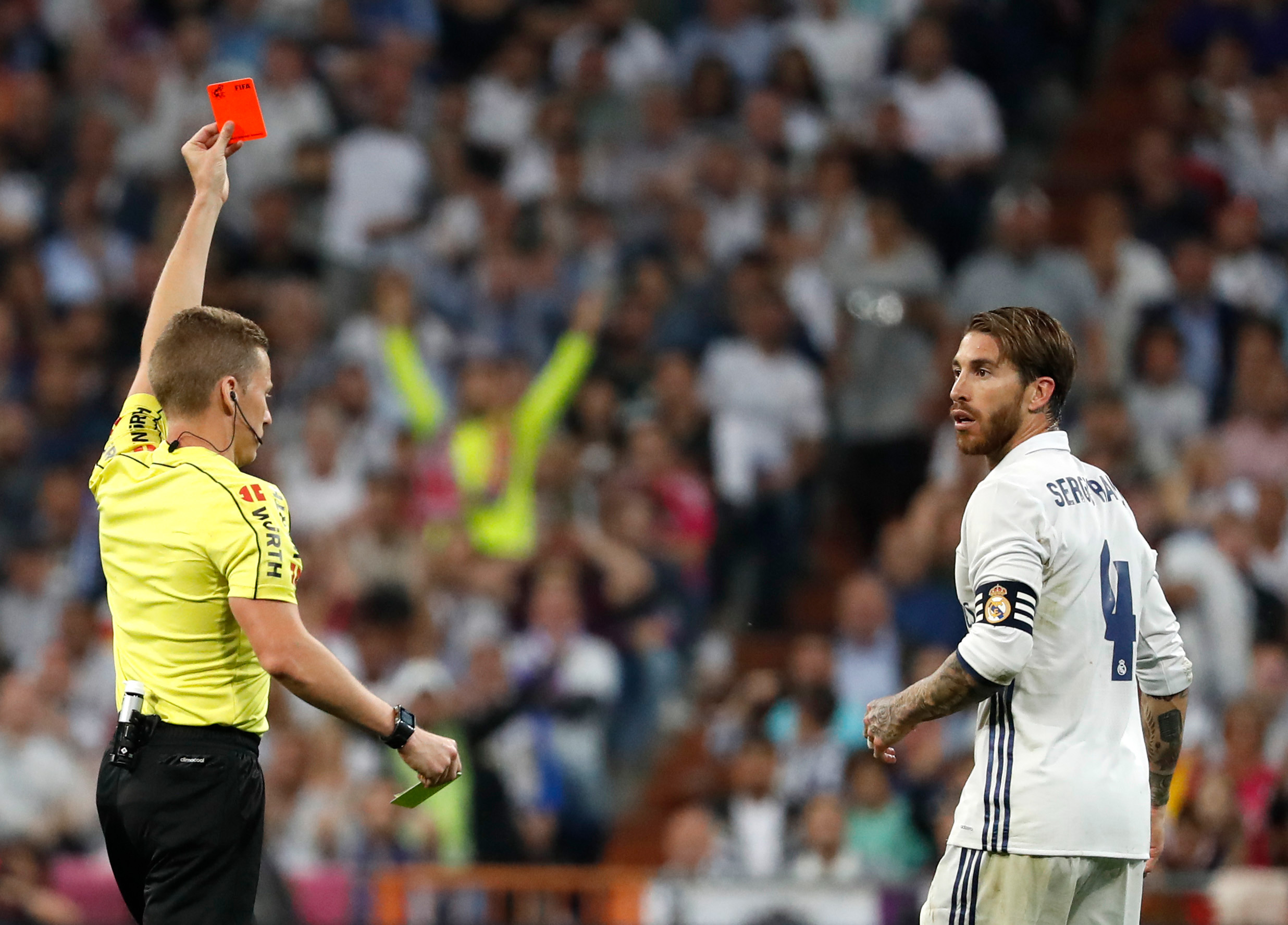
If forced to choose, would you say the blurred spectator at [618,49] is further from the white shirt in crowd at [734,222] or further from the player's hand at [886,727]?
the player's hand at [886,727]

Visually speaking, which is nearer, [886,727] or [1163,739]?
[886,727]

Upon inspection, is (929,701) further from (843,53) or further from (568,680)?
(843,53)

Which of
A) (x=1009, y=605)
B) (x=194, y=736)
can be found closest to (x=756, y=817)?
(x=1009, y=605)

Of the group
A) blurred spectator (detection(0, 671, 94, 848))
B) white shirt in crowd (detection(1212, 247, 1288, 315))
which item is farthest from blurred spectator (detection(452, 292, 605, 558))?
white shirt in crowd (detection(1212, 247, 1288, 315))

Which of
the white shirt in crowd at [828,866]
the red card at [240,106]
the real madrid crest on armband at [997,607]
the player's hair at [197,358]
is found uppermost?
the red card at [240,106]

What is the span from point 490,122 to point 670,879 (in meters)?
6.96

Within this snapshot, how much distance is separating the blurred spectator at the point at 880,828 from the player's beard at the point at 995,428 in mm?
5334

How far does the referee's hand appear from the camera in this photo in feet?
15.1

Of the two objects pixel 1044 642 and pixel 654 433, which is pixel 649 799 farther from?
pixel 1044 642

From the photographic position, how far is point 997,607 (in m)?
4.57

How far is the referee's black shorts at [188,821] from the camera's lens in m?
4.57

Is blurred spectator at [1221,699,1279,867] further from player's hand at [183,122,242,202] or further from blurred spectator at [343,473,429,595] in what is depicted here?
player's hand at [183,122,242,202]

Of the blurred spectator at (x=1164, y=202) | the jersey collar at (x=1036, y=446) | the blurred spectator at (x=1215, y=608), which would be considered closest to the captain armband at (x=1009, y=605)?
the jersey collar at (x=1036, y=446)

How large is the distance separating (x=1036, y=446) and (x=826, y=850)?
18.1ft
